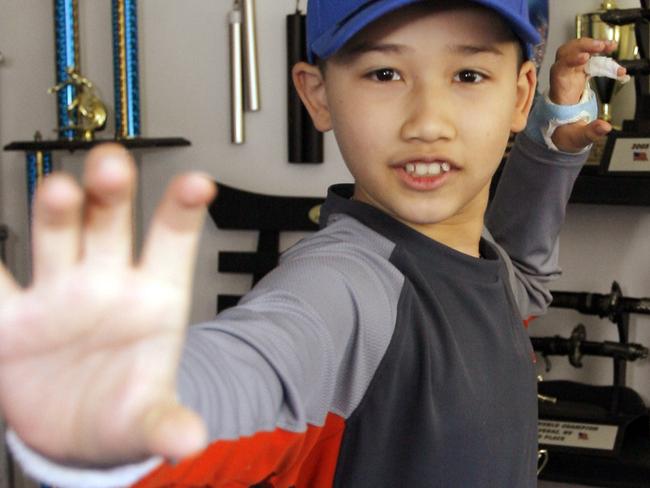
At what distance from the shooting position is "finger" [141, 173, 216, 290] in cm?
51

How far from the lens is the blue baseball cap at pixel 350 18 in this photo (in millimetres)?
945

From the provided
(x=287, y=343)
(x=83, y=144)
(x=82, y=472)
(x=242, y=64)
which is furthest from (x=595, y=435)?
(x=82, y=472)

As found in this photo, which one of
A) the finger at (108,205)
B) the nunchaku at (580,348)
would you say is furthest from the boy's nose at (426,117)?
the nunchaku at (580,348)

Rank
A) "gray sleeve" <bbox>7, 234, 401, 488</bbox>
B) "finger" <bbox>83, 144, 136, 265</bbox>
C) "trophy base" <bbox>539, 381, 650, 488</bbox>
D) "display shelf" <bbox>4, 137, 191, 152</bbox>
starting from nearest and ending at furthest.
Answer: "finger" <bbox>83, 144, 136, 265</bbox>, "gray sleeve" <bbox>7, 234, 401, 488</bbox>, "trophy base" <bbox>539, 381, 650, 488</bbox>, "display shelf" <bbox>4, 137, 191, 152</bbox>

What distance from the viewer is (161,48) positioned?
2.72 metres

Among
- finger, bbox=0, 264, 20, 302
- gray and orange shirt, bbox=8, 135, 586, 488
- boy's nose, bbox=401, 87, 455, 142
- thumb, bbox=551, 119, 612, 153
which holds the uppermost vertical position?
boy's nose, bbox=401, 87, 455, 142

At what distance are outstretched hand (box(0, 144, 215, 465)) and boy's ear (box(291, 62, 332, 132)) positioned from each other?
23.3 inches

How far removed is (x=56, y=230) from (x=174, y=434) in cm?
11

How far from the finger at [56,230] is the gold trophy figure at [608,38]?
1913 mm

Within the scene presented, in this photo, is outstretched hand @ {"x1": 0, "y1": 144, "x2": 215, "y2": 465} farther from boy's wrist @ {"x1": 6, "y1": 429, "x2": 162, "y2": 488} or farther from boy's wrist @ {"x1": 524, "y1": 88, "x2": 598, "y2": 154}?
boy's wrist @ {"x1": 524, "y1": 88, "x2": 598, "y2": 154}

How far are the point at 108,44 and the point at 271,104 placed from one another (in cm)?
47

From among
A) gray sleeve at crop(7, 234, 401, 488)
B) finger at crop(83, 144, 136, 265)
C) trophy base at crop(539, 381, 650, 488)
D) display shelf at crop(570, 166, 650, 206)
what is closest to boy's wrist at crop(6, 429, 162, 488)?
gray sleeve at crop(7, 234, 401, 488)

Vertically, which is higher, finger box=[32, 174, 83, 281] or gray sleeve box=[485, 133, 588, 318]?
finger box=[32, 174, 83, 281]

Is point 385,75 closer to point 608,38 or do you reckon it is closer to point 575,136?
point 575,136
